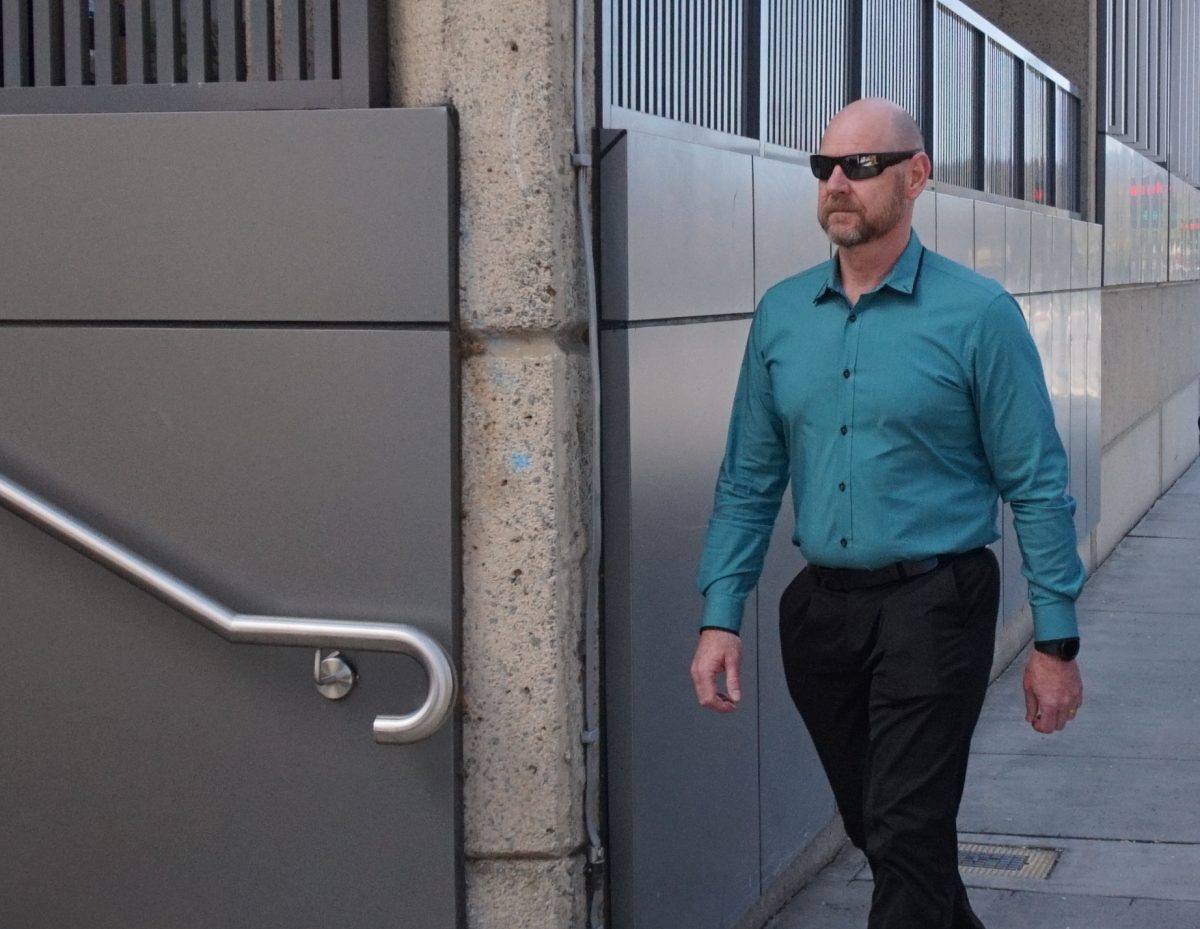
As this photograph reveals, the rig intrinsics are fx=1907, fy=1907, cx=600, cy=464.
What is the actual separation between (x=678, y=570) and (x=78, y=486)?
4.25 feet

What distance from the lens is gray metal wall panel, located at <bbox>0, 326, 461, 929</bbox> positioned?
3.59 meters

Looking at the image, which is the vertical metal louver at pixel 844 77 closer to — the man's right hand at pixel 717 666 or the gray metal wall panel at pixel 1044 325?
the gray metal wall panel at pixel 1044 325

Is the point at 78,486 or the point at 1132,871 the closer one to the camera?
the point at 78,486

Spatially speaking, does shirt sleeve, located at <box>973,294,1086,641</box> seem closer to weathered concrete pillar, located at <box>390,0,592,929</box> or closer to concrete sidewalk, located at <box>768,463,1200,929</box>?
weathered concrete pillar, located at <box>390,0,592,929</box>

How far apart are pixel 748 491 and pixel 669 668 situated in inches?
22.4

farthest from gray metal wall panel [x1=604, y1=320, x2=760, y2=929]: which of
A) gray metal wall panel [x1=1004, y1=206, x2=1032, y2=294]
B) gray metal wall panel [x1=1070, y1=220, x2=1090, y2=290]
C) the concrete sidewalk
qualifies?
gray metal wall panel [x1=1070, y1=220, x2=1090, y2=290]

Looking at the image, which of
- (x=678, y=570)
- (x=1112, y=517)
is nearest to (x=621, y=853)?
(x=678, y=570)

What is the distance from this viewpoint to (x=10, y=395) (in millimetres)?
3723

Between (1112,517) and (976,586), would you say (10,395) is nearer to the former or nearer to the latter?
(976,586)

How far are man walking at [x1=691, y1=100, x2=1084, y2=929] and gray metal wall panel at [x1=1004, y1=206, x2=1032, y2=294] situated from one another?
15.4 ft

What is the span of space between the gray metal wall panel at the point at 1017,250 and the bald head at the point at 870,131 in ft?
15.4

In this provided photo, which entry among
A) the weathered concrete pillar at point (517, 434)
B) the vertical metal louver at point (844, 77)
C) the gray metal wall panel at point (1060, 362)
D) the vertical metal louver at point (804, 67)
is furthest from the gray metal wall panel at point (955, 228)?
the weathered concrete pillar at point (517, 434)

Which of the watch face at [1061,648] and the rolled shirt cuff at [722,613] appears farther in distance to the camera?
the rolled shirt cuff at [722,613]

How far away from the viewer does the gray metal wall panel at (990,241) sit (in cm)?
752
